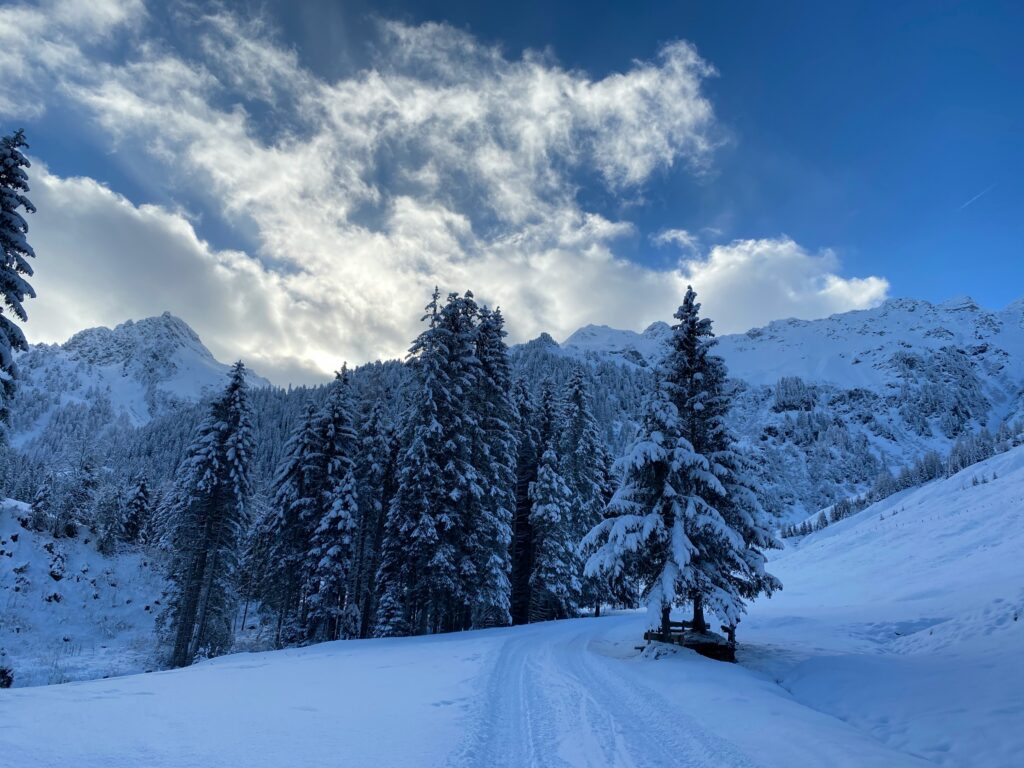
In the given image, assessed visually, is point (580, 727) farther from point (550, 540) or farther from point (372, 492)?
point (550, 540)

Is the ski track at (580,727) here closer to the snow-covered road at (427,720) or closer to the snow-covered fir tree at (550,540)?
the snow-covered road at (427,720)

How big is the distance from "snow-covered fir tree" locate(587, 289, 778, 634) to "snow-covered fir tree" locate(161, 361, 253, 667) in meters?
20.5

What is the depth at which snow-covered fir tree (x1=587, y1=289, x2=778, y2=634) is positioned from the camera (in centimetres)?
1641

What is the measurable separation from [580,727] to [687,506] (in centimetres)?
958

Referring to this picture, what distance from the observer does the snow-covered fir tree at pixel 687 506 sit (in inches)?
646

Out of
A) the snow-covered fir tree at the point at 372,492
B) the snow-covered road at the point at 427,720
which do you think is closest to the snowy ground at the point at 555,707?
the snow-covered road at the point at 427,720

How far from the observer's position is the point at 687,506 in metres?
16.7

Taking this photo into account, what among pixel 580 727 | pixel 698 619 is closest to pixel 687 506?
pixel 698 619

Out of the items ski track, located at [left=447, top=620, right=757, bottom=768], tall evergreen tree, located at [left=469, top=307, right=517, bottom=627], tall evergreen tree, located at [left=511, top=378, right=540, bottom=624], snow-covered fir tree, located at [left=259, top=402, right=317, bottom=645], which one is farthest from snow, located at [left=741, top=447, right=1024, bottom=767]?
snow-covered fir tree, located at [left=259, top=402, right=317, bottom=645]

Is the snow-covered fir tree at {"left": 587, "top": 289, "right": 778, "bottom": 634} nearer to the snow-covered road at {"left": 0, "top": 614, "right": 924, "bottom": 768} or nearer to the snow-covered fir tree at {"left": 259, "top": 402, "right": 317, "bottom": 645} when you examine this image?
the snow-covered road at {"left": 0, "top": 614, "right": 924, "bottom": 768}

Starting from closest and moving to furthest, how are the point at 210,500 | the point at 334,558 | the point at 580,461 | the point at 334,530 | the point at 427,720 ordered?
the point at 427,720 < the point at 334,558 < the point at 334,530 < the point at 210,500 < the point at 580,461

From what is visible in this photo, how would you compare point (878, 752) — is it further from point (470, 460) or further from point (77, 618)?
point (77, 618)

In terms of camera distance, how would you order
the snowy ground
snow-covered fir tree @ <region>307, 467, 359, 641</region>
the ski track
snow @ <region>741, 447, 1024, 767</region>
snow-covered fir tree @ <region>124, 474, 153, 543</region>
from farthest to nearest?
1. snow-covered fir tree @ <region>124, 474, 153, 543</region>
2. snow-covered fir tree @ <region>307, 467, 359, 641</region>
3. snow @ <region>741, 447, 1024, 767</region>
4. the ski track
5. the snowy ground

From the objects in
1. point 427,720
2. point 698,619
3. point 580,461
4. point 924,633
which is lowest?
point 427,720
